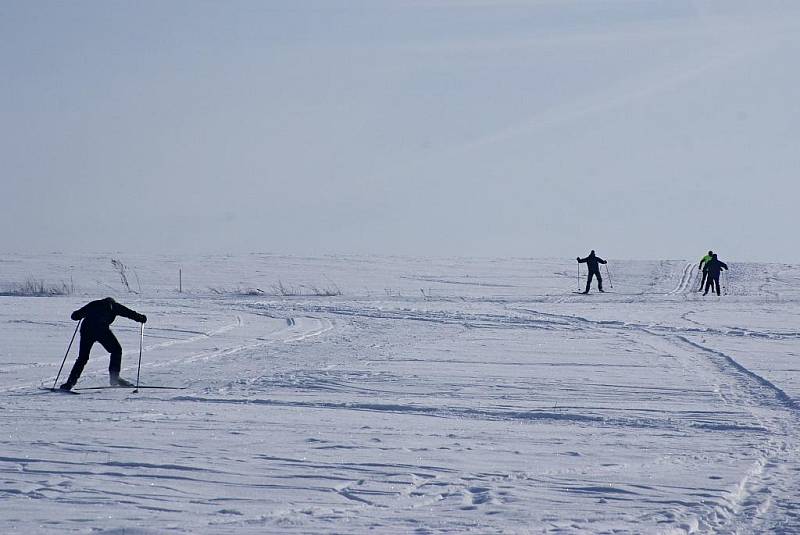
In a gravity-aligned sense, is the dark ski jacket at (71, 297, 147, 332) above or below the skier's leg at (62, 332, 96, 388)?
above

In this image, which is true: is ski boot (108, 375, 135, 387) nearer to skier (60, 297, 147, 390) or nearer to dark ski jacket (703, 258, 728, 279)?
skier (60, 297, 147, 390)

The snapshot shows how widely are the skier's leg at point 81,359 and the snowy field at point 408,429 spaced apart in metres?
0.49

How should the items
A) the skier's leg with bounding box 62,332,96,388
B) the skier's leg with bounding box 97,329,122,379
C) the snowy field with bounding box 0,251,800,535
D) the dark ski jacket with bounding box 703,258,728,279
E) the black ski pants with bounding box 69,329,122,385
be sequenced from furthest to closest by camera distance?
1. the dark ski jacket with bounding box 703,258,728,279
2. the skier's leg with bounding box 97,329,122,379
3. the black ski pants with bounding box 69,329,122,385
4. the skier's leg with bounding box 62,332,96,388
5. the snowy field with bounding box 0,251,800,535

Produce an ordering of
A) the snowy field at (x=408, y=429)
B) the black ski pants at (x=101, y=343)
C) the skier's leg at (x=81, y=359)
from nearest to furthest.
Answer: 1. the snowy field at (x=408, y=429)
2. the skier's leg at (x=81, y=359)
3. the black ski pants at (x=101, y=343)

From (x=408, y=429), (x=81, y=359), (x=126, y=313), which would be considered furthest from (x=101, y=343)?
(x=408, y=429)

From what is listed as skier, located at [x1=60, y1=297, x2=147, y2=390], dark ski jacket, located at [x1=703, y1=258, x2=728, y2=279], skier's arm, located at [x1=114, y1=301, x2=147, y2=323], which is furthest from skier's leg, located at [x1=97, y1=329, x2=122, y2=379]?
dark ski jacket, located at [x1=703, y1=258, x2=728, y2=279]

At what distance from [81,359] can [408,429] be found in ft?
14.5

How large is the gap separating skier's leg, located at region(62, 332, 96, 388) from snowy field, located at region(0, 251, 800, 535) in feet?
1.62

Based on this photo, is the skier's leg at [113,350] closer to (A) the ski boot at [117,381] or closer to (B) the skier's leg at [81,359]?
(A) the ski boot at [117,381]

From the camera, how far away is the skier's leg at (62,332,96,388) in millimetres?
11305

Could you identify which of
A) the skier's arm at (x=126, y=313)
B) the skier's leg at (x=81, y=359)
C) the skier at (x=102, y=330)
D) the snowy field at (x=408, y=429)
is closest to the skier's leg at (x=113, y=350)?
the skier at (x=102, y=330)

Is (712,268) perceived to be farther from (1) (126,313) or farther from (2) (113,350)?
(2) (113,350)

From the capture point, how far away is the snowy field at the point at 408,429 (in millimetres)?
6141

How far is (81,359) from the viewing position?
37.7 feet
